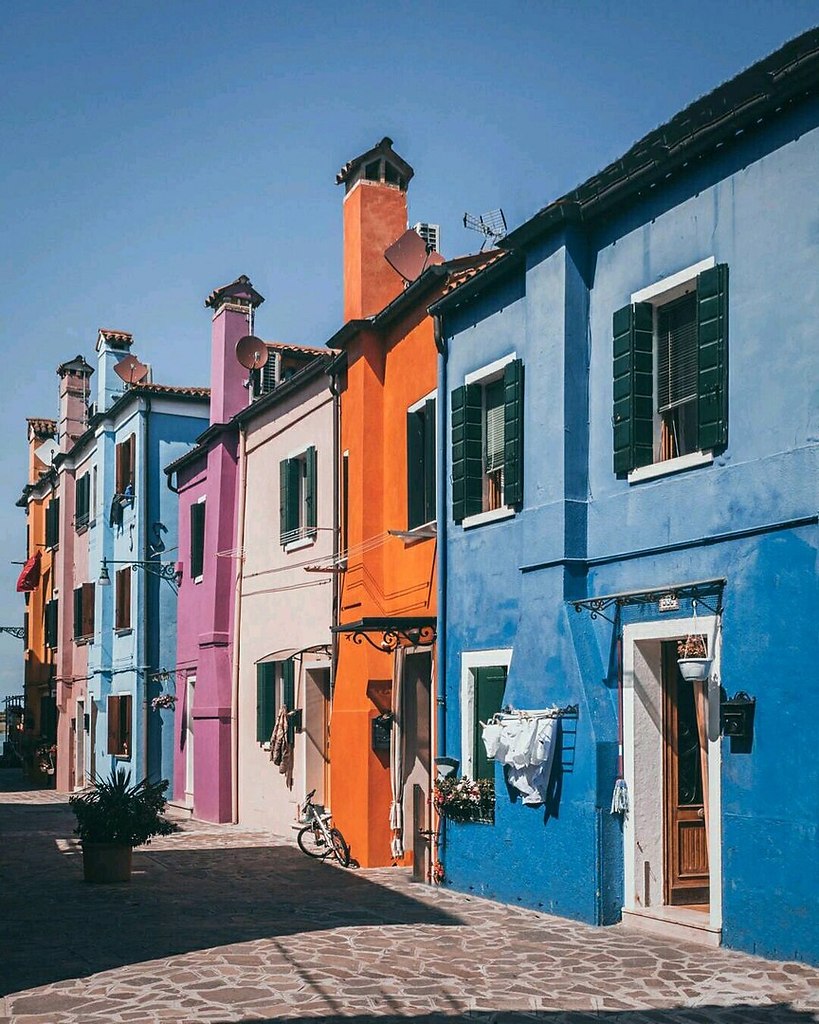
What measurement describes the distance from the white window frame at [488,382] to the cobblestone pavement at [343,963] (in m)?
4.04

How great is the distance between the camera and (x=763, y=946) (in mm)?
10094

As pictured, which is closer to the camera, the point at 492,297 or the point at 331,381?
the point at 492,297

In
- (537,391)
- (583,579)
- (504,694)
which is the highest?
(537,391)

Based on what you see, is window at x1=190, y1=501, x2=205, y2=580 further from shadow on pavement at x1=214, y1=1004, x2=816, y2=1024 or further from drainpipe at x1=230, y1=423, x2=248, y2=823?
shadow on pavement at x1=214, y1=1004, x2=816, y2=1024

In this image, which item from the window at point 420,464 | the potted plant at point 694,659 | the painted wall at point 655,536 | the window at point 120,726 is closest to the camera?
the painted wall at point 655,536

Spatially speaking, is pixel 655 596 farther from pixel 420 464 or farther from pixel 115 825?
pixel 115 825

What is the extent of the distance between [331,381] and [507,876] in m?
8.61

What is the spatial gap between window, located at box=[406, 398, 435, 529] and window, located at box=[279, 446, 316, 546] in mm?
4024

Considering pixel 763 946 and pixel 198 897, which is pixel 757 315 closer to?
pixel 763 946

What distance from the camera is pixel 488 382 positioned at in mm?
15078

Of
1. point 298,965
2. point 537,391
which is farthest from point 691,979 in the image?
point 537,391

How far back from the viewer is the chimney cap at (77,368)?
39.2 m

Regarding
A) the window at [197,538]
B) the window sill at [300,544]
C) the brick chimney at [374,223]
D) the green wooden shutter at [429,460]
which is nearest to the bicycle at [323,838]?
the window sill at [300,544]

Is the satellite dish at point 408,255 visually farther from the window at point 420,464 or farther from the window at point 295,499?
the window at point 295,499
